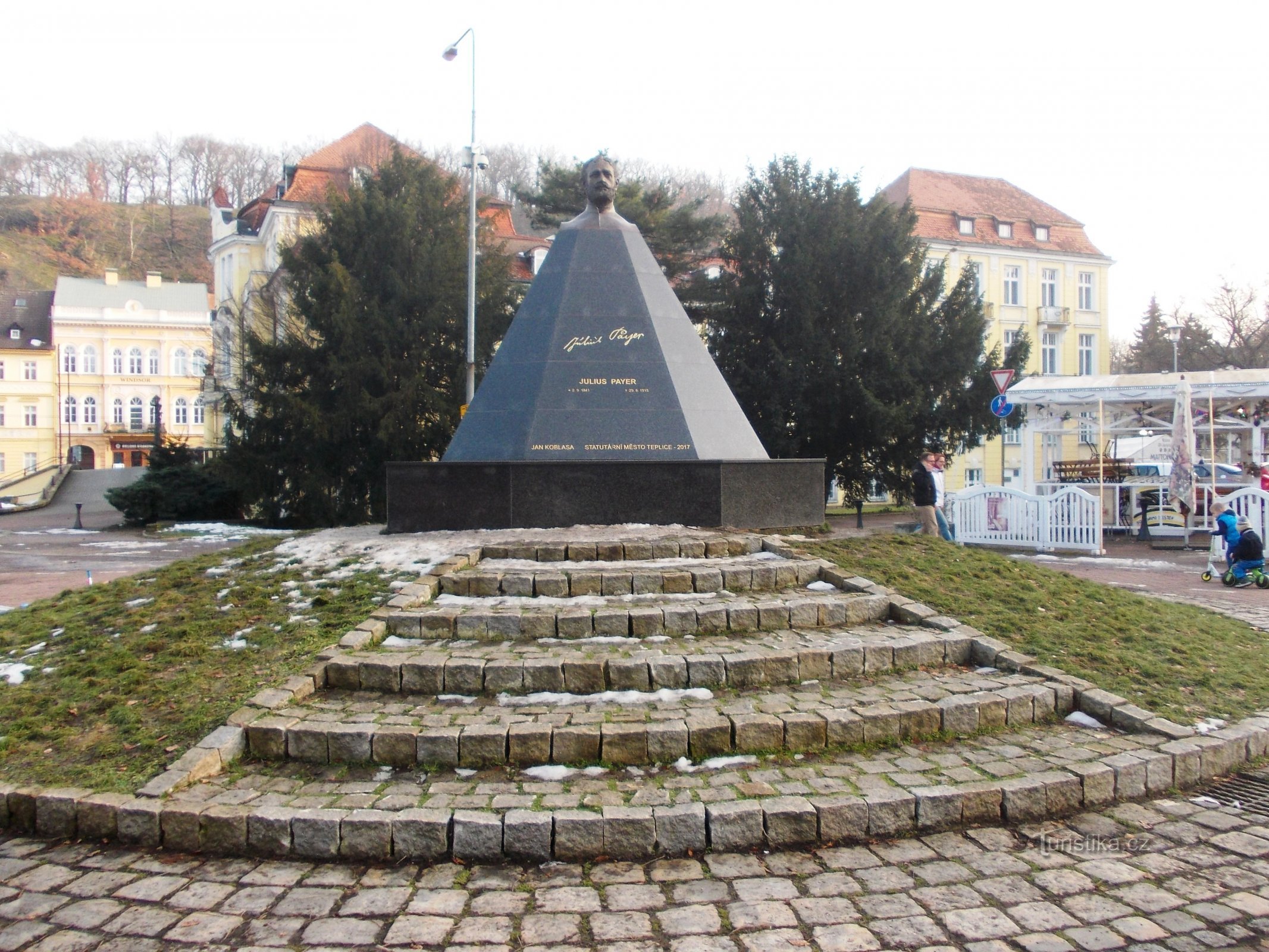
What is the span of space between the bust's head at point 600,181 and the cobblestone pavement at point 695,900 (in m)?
8.62

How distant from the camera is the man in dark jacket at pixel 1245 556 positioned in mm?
11508

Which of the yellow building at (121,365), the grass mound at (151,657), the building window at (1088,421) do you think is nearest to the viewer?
the grass mound at (151,657)

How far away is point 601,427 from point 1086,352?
1597 inches

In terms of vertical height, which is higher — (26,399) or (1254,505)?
(26,399)

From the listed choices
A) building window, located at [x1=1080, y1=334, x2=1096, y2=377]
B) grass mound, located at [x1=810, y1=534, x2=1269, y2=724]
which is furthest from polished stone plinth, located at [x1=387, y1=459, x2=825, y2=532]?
building window, located at [x1=1080, y1=334, x2=1096, y2=377]

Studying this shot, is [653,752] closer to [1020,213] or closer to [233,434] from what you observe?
[233,434]

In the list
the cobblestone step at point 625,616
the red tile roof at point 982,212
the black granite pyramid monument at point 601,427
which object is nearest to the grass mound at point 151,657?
the cobblestone step at point 625,616

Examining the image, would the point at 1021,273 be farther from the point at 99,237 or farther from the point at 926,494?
the point at 99,237

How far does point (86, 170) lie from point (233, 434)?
6308 centimetres

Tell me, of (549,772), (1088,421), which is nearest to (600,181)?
(549,772)

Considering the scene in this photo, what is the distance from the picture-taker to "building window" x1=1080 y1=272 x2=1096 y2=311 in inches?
1689

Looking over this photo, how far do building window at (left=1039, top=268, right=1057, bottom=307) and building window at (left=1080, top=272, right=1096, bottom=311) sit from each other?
Answer: 5.73ft

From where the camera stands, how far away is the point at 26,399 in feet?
176

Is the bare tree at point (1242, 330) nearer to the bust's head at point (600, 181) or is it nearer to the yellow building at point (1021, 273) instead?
the yellow building at point (1021, 273)
